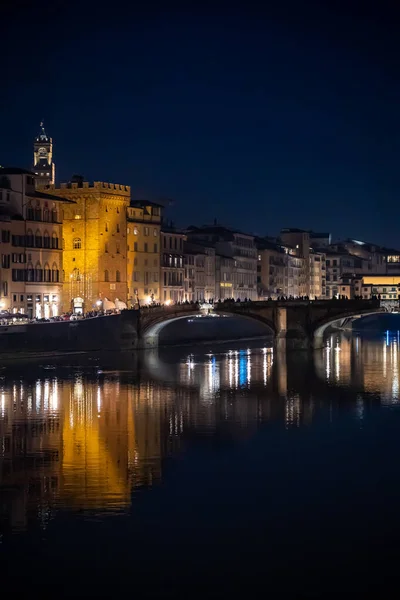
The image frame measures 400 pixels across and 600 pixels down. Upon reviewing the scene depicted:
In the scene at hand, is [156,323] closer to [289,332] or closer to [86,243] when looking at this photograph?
[289,332]

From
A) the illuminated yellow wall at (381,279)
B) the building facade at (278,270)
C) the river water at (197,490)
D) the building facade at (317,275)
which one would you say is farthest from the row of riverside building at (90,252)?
the illuminated yellow wall at (381,279)

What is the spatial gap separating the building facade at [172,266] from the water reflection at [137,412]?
33.3 m

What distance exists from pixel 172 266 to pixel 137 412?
68964mm

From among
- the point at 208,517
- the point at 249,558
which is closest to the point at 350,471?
the point at 208,517

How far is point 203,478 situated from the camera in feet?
114

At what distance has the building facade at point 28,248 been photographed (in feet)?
298

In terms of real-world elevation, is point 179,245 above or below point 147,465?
above

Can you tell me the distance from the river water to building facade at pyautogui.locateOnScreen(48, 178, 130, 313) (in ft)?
132

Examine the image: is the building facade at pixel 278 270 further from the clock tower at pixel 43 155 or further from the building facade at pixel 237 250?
the clock tower at pixel 43 155

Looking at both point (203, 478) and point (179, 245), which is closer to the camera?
point (203, 478)

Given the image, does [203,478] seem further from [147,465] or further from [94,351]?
[94,351]

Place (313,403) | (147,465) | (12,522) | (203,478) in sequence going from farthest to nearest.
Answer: (313,403) < (147,465) < (203,478) < (12,522)

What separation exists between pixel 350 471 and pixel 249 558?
10068mm

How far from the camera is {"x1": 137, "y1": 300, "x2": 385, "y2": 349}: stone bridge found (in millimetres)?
A: 90812
